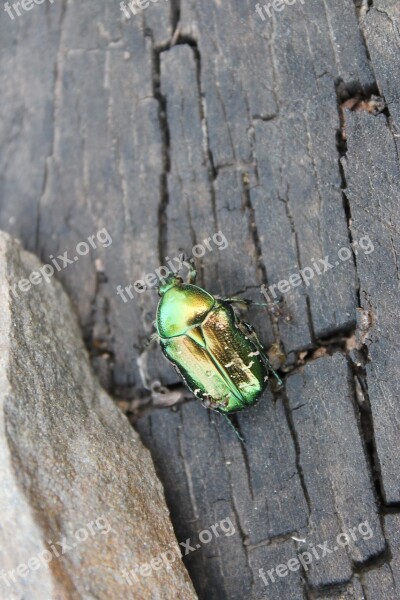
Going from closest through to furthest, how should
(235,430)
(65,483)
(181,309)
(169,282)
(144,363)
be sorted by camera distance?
(65,483)
(235,430)
(181,309)
(169,282)
(144,363)

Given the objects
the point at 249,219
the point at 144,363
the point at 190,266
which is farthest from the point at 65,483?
the point at 249,219

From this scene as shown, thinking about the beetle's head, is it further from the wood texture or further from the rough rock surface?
the rough rock surface

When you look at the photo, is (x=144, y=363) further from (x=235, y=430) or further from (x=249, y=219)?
(x=249, y=219)

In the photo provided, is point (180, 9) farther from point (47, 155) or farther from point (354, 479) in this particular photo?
point (354, 479)

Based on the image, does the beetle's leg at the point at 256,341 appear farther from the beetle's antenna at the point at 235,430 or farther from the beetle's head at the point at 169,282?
the beetle's head at the point at 169,282

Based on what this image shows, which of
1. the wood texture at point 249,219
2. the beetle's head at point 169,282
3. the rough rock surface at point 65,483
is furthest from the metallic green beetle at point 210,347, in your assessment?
the rough rock surface at point 65,483

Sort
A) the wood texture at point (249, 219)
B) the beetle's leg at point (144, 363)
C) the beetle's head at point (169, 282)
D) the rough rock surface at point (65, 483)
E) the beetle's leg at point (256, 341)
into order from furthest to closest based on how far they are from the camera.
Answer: the beetle's leg at point (144, 363) → the beetle's head at point (169, 282) → the beetle's leg at point (256, 341) → the wood texture at point (249, 219) → the rough rock surface at point (65, 483)

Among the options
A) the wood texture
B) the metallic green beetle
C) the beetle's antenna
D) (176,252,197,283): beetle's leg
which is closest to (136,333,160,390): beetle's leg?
the wood texture
